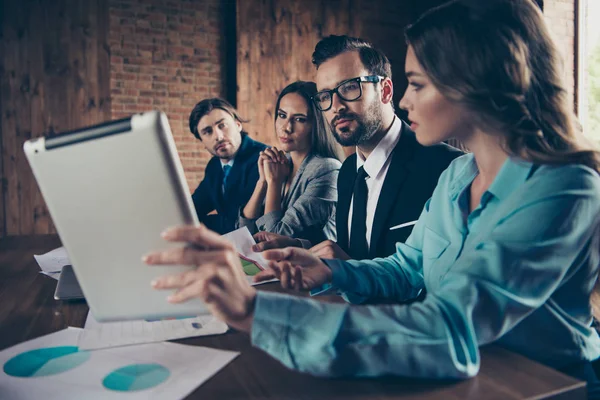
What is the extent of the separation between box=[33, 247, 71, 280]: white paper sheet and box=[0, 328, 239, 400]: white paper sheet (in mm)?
697

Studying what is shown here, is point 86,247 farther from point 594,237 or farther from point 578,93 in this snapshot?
point 578,93

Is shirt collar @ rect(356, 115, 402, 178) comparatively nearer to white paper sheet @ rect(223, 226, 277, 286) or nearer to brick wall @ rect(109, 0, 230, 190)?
white paper sheet @ rect(223, 226, 277, 286)

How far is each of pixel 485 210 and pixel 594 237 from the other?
180 millimetres

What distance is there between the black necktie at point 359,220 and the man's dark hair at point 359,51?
17.1 inches

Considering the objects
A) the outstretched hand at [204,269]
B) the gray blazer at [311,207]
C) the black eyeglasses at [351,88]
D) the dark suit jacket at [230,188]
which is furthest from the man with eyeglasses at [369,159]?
the dark suit jacket at [230,188]

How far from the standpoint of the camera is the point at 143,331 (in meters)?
0.91

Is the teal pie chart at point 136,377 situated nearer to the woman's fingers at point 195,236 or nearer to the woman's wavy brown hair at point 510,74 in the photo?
the woman's fingers at point 195,236

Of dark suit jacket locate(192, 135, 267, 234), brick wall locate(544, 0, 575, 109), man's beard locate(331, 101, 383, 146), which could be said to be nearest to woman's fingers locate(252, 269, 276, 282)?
man's beard locate(331, 101, 383, 146)

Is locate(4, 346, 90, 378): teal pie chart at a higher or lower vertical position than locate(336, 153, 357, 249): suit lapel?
lower

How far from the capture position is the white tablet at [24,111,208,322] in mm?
614

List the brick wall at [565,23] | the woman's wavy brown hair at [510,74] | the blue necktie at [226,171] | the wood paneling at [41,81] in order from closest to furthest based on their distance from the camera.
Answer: the woman's wavy brown hair at [510,74]
the blue necktie at [226,171]
the brick wall at [565,23]
the wood paneling at [41,81]

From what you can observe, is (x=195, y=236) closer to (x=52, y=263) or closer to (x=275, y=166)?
(x=52, y=263)

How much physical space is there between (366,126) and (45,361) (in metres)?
1.34

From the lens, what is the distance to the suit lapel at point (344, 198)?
6.15 ft
